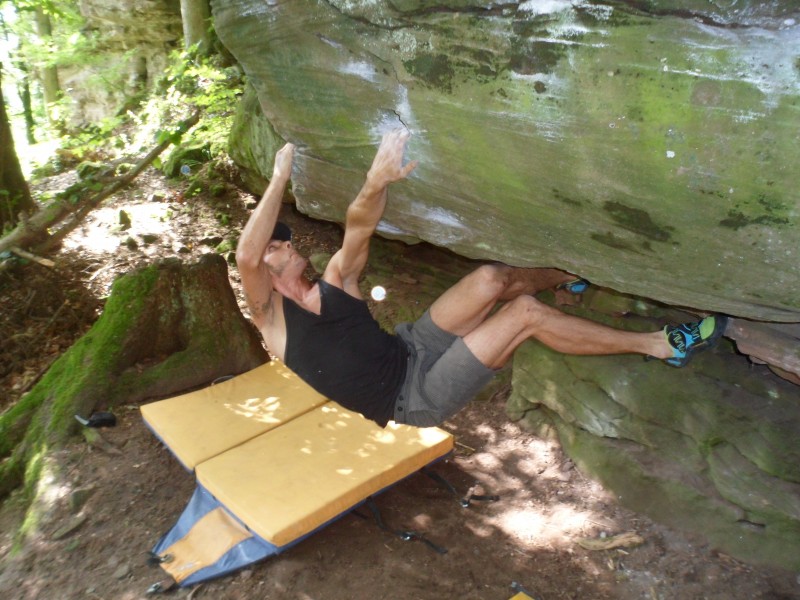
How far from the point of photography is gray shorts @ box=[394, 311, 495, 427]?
11.6ft

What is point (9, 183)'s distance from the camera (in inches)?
295

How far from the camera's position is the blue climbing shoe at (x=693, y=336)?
3.38 m

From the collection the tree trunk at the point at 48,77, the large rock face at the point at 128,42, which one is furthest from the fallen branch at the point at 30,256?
the tree trunk at the point at 48,77

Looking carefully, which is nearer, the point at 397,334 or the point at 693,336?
the point at 693,336

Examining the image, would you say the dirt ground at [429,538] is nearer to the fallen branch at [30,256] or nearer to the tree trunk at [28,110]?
the fallen branch at [30,256]

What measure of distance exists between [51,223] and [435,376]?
19.1ft

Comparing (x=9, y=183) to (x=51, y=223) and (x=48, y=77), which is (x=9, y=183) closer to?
(x=51, y=223)

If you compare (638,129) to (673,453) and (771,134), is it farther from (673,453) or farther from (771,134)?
(673,453)

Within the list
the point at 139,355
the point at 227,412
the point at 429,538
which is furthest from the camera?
the point at 139,355

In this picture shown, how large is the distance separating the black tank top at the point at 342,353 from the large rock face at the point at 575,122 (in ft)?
2.20

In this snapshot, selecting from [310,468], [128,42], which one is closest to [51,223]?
[310,468]

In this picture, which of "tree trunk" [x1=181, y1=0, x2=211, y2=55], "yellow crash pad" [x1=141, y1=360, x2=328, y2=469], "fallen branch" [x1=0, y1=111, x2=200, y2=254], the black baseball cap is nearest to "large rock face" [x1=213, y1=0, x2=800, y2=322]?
the black baseball cap

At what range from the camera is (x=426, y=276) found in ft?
22.3

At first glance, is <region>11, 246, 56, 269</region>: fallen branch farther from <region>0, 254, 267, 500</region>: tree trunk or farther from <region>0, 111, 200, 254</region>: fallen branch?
<region>0, 254, 267, 500</region>: tree trunk
